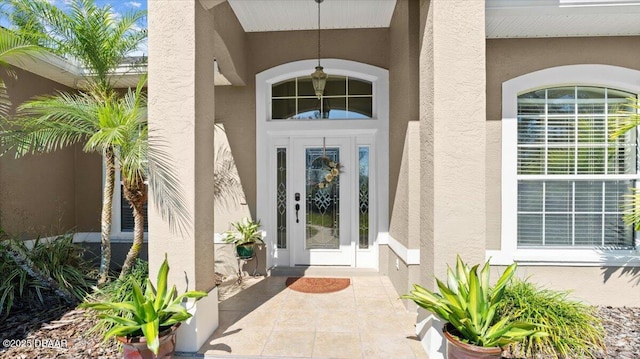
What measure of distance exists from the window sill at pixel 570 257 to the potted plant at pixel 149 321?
4097 millimetres

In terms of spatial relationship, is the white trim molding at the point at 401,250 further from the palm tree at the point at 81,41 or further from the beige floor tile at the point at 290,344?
the palm tree at the point at 81,41

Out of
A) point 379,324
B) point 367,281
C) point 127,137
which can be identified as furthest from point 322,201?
point 127,137

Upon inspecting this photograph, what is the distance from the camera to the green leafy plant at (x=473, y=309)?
2578mm

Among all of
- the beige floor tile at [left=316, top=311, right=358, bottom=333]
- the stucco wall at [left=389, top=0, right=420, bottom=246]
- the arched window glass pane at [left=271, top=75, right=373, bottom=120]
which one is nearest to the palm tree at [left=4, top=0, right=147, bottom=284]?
the arched window glass pane at [left=271, top=75, right=373, bottom=120]

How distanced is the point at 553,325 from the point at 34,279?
665 cm

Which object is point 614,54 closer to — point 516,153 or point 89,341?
point 516,153

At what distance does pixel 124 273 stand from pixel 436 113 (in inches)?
176

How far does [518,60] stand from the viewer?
4469 millimetres

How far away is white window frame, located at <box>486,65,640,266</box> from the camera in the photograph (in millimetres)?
4387

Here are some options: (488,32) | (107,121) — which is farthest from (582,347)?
(107,121)

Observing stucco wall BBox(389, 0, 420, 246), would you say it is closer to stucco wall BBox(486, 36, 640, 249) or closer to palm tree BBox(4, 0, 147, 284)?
stucco wall BBox(486, 36, 640, 249)

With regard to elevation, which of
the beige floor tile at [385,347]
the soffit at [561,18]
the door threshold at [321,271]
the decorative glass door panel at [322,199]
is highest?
the soffit at [561,18]

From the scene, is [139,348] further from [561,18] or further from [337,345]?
[561,18]

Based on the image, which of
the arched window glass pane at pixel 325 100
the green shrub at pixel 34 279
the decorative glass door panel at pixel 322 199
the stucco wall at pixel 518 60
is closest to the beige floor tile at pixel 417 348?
the stucco wall at pixel 518 60
